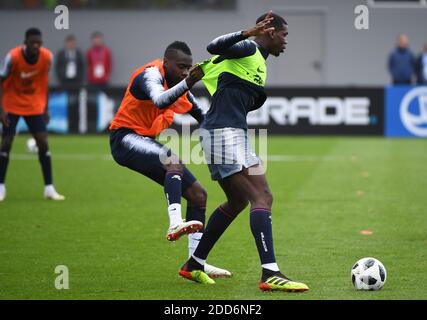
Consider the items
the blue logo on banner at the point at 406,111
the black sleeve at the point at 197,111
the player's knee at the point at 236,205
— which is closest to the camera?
the player's knee at the point at 236,205

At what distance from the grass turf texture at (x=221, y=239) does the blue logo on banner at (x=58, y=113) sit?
18.5 feet

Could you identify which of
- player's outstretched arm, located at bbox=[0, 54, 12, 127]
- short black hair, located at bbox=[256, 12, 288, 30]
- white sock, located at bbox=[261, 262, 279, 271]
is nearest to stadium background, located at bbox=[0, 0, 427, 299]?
white sock, located at bbox=[261, 262, 279, 271]

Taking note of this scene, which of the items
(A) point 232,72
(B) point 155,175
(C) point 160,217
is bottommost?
(C) point 160,217

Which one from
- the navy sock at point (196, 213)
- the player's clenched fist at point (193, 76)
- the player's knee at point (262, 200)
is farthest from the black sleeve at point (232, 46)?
the navy sock at point (196, 213)

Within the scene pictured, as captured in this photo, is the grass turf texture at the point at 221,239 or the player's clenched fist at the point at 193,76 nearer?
the player's clenched fist at the point at 193,76

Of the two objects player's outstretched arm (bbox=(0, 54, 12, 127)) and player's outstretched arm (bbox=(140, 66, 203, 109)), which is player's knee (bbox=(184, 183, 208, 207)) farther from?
player's outstretched arm (bbox=(0, 54, 12, 127))

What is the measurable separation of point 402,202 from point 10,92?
618 centimetres

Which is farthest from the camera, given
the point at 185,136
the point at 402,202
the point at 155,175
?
the point at 185,136

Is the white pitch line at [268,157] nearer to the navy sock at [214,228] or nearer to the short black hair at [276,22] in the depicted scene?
the navy sock at [214,228]

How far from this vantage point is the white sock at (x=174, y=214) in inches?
335

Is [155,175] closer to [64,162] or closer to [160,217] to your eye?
[160,217]

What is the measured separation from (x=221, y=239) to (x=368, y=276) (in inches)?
129
